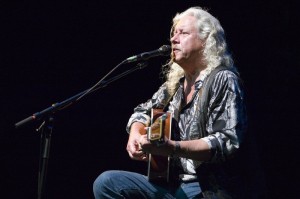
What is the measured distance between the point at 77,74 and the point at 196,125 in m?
1.73

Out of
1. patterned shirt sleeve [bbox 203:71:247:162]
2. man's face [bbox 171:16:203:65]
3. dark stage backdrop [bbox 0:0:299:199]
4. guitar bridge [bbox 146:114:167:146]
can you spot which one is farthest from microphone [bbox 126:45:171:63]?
dark stage backdrop [bbox 0:0:299:199]

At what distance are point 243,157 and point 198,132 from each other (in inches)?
11.2

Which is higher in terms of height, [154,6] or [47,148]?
[154,6]

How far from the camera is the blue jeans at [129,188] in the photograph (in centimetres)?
290

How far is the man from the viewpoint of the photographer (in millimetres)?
2619

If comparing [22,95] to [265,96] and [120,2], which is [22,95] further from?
[265,96]

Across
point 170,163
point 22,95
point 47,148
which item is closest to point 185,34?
point 170,163

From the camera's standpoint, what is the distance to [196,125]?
291 cm

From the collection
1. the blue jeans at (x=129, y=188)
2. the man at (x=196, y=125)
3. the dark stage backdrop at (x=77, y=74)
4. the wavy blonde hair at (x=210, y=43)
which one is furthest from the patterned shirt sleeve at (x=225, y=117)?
the dark stage backdrop at (x=77, y=74)

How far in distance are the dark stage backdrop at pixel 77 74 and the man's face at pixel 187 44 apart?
1.09 meters

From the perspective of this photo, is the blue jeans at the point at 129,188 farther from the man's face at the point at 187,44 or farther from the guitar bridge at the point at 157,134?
the man's face at the point at 187,44

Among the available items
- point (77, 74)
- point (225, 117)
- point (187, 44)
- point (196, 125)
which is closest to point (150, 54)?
point (187, 44)

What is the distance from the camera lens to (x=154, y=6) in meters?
4.35

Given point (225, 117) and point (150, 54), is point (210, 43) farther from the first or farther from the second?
point (225, 117)
